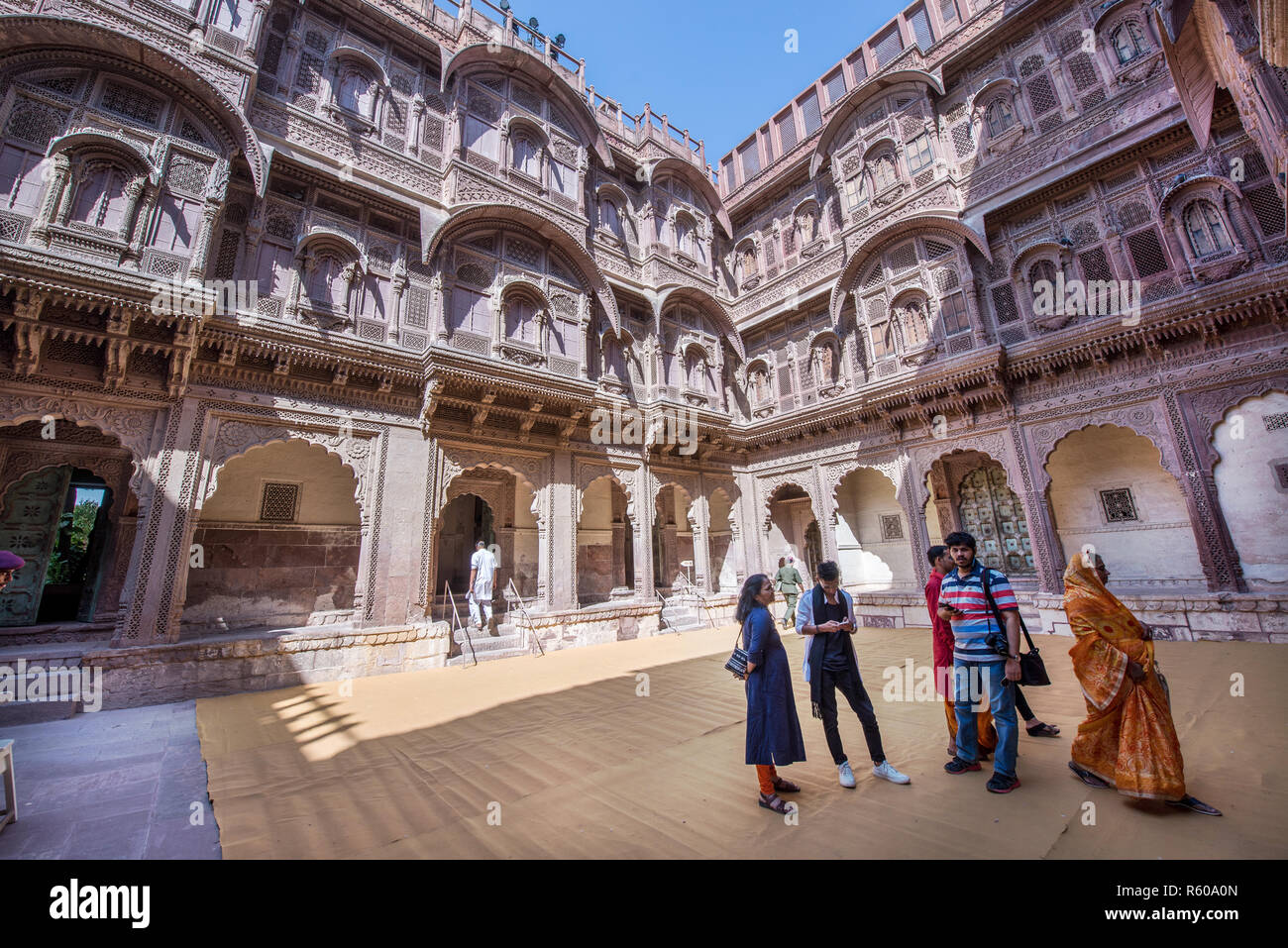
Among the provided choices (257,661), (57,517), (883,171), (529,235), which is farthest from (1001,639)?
(57,517)

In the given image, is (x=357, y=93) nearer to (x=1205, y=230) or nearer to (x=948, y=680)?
(x=948, y=680)

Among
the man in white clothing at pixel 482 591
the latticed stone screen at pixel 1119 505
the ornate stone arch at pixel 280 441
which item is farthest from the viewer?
the latticed stone screen at pixel 1119 505

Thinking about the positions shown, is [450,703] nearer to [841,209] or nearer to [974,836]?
[974,836]

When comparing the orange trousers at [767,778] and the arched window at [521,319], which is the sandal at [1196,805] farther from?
the arched window at [521,319]

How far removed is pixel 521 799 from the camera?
3.21 metres

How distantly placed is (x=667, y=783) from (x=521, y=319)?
9236mm

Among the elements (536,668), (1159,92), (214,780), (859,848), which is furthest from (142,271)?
(1159,92)

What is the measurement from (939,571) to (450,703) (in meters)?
5.32

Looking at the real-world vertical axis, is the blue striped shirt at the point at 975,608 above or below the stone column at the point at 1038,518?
below

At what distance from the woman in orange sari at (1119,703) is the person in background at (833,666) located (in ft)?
3.73

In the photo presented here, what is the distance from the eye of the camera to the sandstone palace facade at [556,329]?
6746mm

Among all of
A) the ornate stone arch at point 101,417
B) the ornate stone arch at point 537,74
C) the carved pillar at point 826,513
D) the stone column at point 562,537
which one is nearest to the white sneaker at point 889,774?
the stone column at point 562,537

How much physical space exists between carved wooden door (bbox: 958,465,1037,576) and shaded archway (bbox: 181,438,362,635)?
1341 centimetres

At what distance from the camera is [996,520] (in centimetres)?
1184
